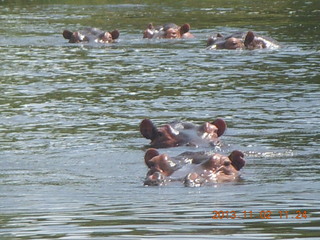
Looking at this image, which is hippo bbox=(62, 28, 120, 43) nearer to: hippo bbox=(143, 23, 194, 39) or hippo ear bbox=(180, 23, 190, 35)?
hippo bbox=(143, 23, 194, 39)

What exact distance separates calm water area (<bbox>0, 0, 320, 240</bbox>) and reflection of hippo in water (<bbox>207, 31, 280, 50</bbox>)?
198mm

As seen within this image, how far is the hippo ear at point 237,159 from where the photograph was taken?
8.88 m

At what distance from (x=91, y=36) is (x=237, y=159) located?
14307 millimetres

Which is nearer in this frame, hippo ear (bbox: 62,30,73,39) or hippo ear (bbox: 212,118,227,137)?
hippo ear (bbox: 212,118,227,137)

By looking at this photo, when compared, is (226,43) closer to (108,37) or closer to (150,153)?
(108,37)

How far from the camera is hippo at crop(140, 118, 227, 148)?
10.7 m

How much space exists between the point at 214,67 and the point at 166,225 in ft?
→ 38.7

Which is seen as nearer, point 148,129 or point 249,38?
point 148,129

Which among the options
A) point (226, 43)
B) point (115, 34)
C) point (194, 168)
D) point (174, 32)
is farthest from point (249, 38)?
Result: point (194, 168)

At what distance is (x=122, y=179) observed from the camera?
930 cm

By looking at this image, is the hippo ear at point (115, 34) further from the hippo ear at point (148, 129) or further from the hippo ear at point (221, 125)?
the hippo ear at point (221, 125)

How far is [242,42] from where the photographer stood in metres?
20.5
